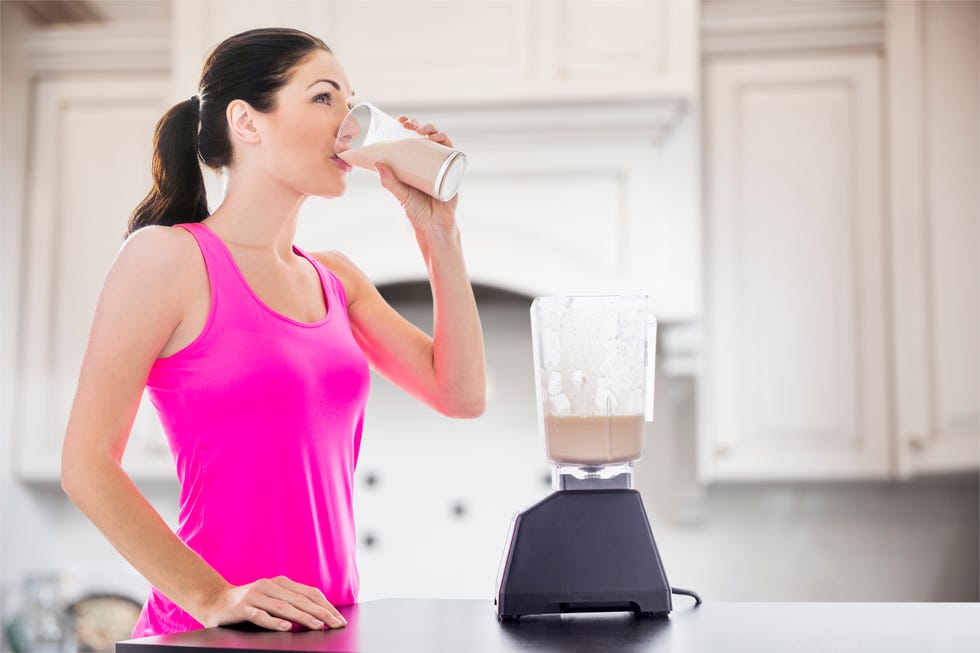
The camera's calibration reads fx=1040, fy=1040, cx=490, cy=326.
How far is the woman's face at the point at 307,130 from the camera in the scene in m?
1.01

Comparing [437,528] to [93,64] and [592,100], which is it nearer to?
[592,100]

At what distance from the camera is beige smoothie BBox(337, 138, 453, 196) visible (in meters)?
0.93

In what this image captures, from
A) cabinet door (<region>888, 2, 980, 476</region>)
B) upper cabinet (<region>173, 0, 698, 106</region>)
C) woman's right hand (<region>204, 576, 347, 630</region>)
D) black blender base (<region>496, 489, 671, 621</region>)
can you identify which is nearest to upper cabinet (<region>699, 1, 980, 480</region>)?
cabinet door (<region>888, 2, 980, 476</region>)

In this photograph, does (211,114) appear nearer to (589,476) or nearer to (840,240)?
(589,476)

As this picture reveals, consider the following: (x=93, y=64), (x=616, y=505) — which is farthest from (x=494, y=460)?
(x=616, y=505)

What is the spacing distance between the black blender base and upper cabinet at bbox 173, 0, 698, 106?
149 cm

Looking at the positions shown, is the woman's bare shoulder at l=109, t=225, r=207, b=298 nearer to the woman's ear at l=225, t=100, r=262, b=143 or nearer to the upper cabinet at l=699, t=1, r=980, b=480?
the woman's ear at l=225, t=100, r=262, b=143

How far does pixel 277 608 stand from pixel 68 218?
→ 2.00 meters

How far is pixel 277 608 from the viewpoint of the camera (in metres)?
0.73

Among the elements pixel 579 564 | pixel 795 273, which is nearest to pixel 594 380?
pixel 579 564

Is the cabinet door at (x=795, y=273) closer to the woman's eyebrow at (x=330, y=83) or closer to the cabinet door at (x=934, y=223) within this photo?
the cabinet door at (x=934, y=223)

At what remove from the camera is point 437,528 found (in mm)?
2545

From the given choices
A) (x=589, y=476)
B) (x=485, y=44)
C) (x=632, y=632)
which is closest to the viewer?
(x=632, y=632)

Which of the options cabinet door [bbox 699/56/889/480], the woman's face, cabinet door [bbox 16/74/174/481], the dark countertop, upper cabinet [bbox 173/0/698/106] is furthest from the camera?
cabinet door [bbox 16/74/174/481]
